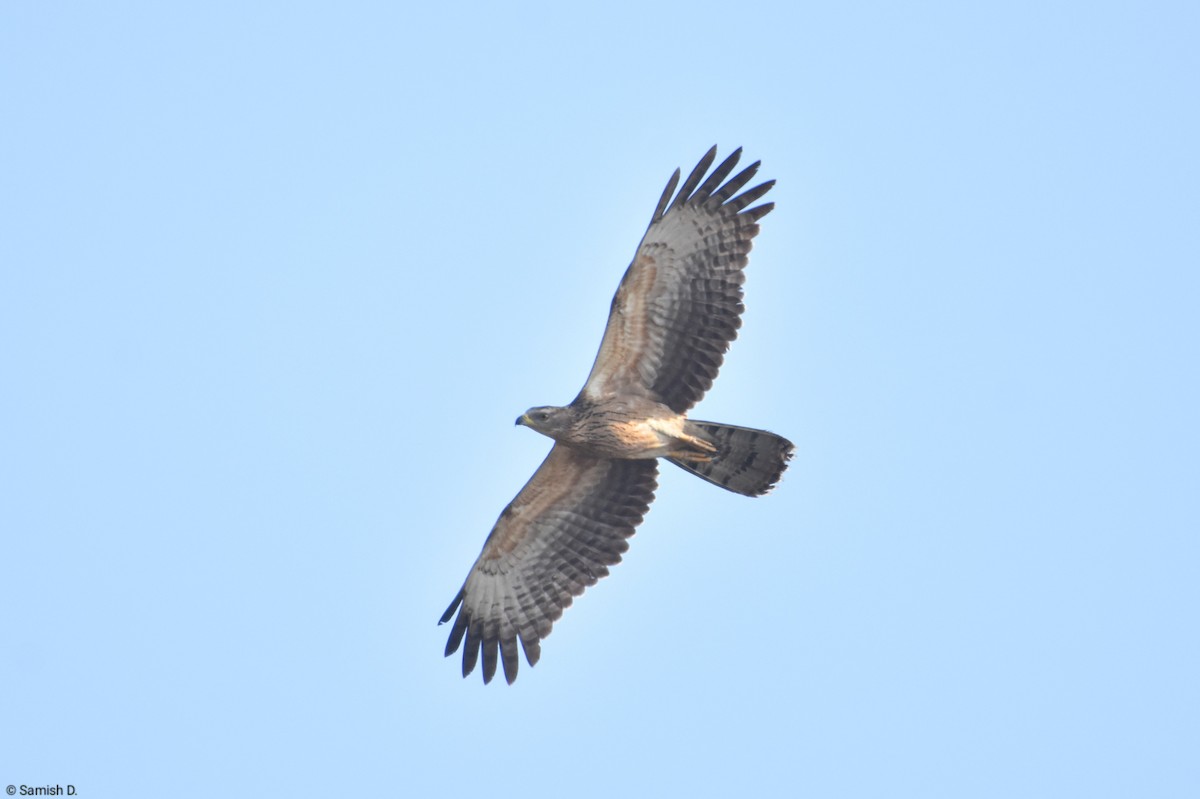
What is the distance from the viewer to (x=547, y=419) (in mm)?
15336

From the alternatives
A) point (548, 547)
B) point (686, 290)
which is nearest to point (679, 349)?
point (686, 290)

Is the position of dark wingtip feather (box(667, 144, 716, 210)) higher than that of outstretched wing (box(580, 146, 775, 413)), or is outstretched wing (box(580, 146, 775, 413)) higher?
dark wingtip feather (box(667, 144, 716, 210))

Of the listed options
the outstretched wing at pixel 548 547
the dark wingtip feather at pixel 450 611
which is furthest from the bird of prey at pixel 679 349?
the dark wingtip feather at pixel 450 611

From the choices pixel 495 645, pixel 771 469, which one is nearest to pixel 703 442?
pixel 771 469

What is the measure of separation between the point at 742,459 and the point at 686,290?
1642 mm

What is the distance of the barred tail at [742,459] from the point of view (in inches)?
605

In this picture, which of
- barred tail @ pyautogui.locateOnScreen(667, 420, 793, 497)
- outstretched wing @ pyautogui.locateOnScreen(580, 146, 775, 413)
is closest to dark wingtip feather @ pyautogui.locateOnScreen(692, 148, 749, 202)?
outstretched wing @ pyautogui.locateOnScreen(580, 146, 775, 413)

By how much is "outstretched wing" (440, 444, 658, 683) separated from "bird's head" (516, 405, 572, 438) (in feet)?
2.28

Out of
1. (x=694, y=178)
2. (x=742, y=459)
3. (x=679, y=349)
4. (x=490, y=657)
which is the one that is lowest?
(x=490, y=657)

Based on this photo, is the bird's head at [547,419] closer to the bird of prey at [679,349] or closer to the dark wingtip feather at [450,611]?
the bird of prey at [679,349]

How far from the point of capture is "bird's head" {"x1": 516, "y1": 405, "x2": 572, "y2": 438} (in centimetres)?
1530

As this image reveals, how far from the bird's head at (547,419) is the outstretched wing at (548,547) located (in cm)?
70

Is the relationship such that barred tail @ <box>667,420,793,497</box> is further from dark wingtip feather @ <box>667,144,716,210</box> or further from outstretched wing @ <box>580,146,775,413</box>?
dark wingtip feather @ <box>667,144,716,210</box>

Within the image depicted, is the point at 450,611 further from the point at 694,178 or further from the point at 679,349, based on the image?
the point at 694,178
